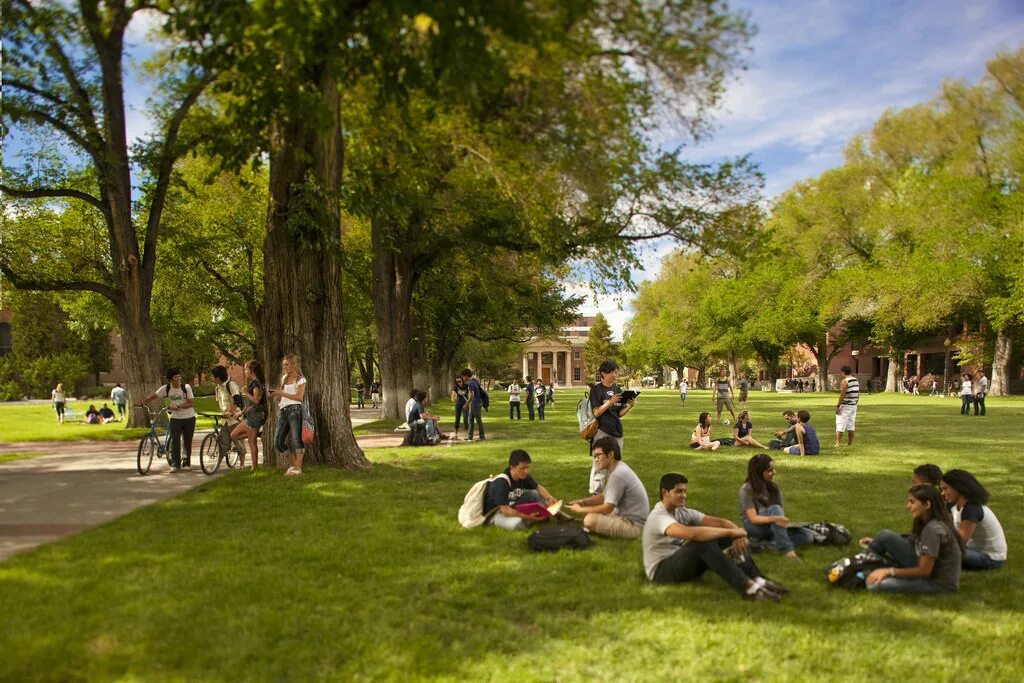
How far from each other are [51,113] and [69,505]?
12.2m

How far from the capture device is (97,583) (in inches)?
226

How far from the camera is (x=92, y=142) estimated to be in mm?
18719

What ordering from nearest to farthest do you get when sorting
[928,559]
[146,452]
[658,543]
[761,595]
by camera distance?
[761,595], [928,559], [658,543], [146,452]

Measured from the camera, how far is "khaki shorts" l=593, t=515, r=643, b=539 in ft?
24.5

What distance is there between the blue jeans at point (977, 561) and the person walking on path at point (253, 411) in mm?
9590

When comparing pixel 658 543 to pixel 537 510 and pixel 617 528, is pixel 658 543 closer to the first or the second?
pixel 617 528

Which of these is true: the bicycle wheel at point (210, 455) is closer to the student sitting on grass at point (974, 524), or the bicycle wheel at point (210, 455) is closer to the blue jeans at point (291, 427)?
the blue jeans at point (291, 427)

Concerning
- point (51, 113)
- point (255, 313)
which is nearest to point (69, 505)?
point (51, 113)

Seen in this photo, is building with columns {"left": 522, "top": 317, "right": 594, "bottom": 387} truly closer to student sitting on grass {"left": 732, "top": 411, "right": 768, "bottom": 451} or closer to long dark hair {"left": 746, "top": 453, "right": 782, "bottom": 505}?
student sitting on grass {"left": 732, "top": 411, "right": 768, "bottom": 451}

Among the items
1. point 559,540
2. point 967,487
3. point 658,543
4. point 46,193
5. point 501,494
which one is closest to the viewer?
point 658,543

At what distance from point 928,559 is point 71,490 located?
10275mm

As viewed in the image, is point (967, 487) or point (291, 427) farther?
point (291, 427)

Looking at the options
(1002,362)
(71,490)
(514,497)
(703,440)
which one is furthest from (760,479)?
(1002,362)

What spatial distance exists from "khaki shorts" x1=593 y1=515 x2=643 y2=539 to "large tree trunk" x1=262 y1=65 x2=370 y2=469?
19.0 feet
